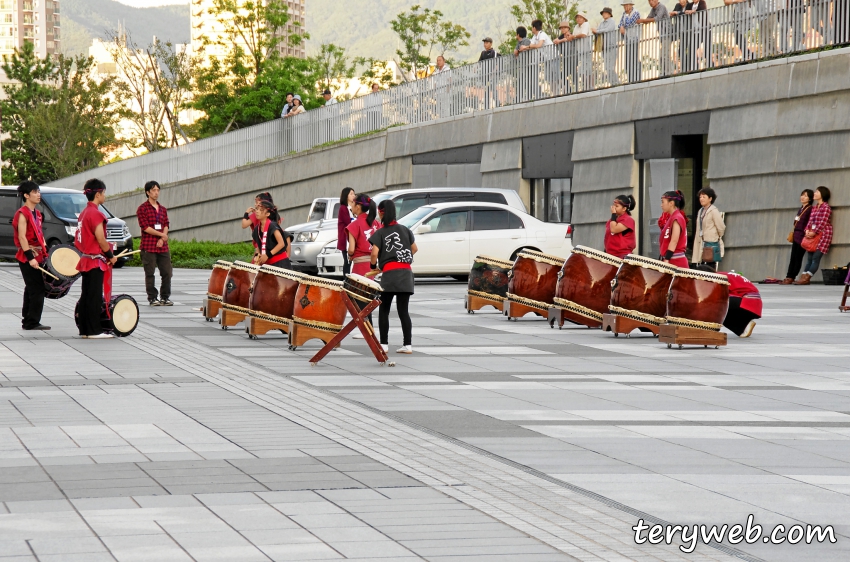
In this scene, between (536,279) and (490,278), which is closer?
(536,279)

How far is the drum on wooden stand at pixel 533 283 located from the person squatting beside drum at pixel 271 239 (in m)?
3.54

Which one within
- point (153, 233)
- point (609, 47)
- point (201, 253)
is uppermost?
point (609, 47)

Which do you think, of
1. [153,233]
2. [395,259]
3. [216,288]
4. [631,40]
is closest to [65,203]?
[631,40]

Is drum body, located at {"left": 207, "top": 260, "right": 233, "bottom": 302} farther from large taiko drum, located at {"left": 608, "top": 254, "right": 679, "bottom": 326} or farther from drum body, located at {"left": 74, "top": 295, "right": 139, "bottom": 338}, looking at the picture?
large taiko drum, located at {"left": 608, "top": 254, "right": 679, "bottom": 326}

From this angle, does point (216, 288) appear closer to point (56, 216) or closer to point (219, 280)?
point (219, 280)

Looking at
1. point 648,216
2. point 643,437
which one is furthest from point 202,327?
point 648,216

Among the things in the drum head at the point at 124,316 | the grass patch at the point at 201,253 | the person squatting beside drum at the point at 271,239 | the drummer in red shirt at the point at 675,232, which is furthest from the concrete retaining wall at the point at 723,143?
the drum head at the point at 124,316

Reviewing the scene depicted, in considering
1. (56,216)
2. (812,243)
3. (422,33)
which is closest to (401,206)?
(812,243)

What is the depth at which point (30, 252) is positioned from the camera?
15.8m

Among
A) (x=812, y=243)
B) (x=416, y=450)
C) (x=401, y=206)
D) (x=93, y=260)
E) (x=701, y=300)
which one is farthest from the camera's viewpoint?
(x=401, y=206)

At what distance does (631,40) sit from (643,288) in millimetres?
15349

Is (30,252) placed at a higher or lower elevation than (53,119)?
lower

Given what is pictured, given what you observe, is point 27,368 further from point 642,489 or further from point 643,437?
point 642,489

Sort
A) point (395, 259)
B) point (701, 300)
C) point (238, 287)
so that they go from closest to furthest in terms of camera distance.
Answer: point (395, 259), point (701, 300), point (238, 287)
